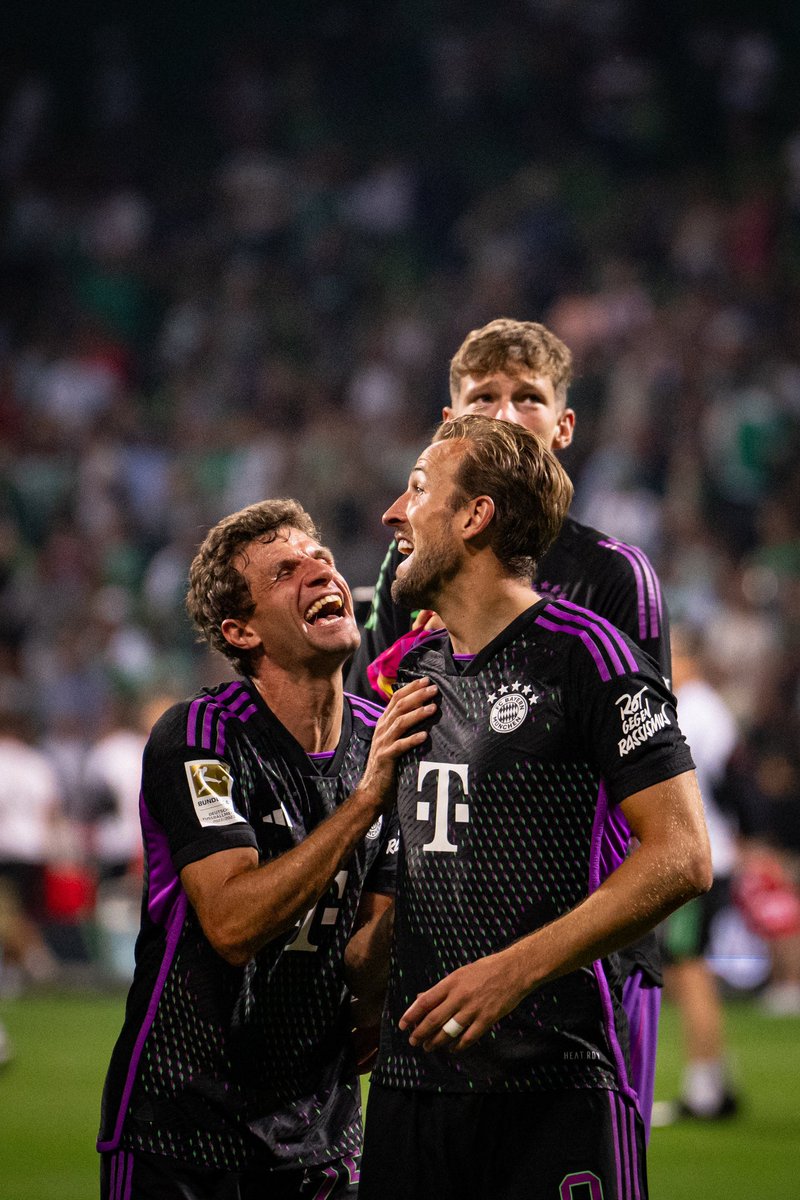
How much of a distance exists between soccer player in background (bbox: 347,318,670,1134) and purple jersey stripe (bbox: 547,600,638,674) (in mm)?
608

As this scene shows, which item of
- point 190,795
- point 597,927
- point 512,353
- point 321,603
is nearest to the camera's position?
point 597,927

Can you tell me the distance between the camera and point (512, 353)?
4145 millimetres

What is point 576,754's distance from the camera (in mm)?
2863

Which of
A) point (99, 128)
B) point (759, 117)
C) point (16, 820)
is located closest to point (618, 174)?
point (759, 117)

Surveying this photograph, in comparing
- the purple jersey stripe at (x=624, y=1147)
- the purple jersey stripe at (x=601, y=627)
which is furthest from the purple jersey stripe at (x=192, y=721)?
the purple jersey stripe at (x=624, y=1147)

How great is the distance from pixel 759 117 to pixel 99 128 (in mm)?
7648

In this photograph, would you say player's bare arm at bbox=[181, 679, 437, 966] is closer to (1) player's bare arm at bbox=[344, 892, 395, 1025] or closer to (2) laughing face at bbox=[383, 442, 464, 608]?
(2) laughing face at bbox=[383, 442, 464, 608]

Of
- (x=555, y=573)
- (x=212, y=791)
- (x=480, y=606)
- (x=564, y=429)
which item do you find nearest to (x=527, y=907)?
(x=480, y=606)

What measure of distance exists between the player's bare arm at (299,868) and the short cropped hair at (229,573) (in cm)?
61

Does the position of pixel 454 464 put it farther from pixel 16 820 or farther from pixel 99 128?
pixel 99 128

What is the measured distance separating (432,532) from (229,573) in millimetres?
643

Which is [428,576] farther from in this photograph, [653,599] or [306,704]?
[653,599]

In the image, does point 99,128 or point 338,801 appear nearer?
point 338,801

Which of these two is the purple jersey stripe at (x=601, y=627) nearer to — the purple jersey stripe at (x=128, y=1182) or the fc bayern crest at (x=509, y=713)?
the fc bayern crest at (x=509, y=713)
